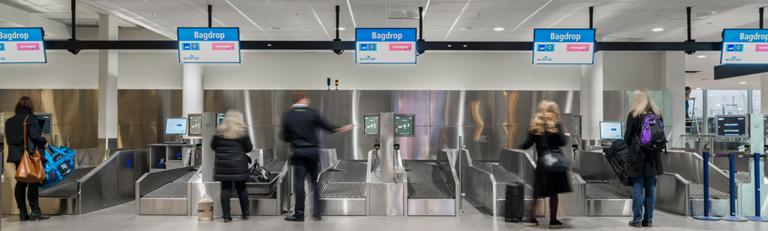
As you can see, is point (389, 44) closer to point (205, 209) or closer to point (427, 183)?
point (427, 183)

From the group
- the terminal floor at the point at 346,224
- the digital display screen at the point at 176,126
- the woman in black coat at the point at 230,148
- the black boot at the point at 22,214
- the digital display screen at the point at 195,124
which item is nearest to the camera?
the terminal floor at the point at 346,224

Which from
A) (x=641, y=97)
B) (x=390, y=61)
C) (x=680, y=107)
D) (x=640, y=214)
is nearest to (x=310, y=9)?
(x=390, y=61)

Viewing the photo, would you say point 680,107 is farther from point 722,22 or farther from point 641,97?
point 641,97

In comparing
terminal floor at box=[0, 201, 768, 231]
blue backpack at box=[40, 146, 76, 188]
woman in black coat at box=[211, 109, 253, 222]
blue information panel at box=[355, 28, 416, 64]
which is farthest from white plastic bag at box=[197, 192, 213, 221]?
blue information panel at box=[355, 28, 416, 64]

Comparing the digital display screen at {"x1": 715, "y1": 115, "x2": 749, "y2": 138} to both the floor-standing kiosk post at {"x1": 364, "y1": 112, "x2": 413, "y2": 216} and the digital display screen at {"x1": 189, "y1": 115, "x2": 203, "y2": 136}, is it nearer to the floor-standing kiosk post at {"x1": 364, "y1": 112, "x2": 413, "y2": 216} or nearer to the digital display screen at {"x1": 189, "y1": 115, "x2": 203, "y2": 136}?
the floor-standing kiosk post at {"x1": 364, "y1": 112, "x2": 413, "y2": 216}

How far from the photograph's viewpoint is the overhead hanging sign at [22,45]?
775cm

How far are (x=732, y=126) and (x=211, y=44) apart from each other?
313 inches

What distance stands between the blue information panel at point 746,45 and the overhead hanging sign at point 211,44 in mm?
8399

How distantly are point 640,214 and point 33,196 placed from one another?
7.25m

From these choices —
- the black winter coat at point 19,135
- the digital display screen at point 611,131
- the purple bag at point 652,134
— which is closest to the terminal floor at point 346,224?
the black winter coat at point 19,135

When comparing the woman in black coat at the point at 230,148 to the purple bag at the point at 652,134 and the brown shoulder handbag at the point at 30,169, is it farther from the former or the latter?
the purple bag at the point at 652,134

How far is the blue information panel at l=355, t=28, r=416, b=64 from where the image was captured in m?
7.98

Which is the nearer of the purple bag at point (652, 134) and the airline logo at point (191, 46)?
the purple bag at point (652, 134)

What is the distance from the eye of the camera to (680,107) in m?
12.3
